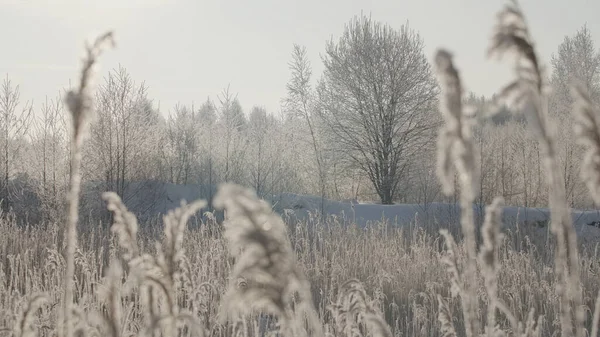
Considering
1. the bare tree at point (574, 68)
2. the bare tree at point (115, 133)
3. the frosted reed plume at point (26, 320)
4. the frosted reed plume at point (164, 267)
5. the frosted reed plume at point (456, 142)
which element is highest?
the bare tree at point (574, 68)

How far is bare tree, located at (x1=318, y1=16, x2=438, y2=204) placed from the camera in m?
19.4

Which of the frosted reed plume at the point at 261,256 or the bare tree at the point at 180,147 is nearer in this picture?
A: the frosted reed plume at the point at 261,256

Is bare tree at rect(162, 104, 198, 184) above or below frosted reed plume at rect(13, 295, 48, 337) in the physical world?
above

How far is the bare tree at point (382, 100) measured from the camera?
763 inches

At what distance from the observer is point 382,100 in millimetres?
19609

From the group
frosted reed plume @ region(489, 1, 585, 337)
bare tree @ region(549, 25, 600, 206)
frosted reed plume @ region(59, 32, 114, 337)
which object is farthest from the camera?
bare tree @ region(549, 25, 600, 206)

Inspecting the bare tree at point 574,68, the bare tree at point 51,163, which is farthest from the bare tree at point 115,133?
the bare tree at point 574,68

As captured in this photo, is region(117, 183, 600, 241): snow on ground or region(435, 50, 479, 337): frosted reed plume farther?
region(117, 183, 600, 241): snow on ground

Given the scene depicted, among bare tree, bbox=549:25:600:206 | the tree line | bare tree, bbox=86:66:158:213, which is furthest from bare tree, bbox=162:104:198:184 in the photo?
bare tree, bbox=549:25:600:206

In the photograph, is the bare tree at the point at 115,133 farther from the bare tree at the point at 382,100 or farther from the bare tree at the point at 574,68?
the bare tree at the point at 574,68

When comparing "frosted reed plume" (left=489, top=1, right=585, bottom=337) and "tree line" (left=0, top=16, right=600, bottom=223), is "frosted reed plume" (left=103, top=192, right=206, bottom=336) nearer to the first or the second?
"frosted reed plume" (left=489, top=1, right=585, bottom=337)

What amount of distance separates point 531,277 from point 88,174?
8987 millimetres

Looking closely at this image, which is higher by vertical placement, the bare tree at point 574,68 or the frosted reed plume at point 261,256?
the bare tree at point 574,68

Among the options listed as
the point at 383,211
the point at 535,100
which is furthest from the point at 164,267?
the point at 383,211
